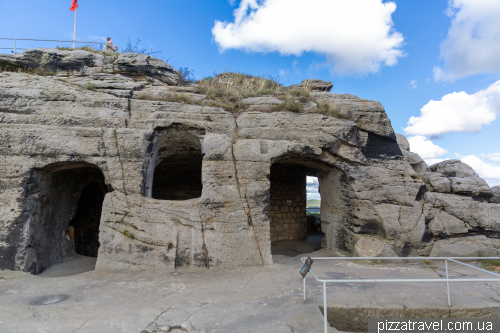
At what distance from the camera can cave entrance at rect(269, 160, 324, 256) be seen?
10.5 metres

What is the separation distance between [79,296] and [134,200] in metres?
2.15

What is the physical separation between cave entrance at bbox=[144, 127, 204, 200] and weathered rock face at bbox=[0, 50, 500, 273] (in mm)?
72

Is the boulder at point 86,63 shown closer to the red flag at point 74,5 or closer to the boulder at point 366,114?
the red flag at point 74,5

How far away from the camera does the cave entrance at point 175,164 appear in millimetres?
6910

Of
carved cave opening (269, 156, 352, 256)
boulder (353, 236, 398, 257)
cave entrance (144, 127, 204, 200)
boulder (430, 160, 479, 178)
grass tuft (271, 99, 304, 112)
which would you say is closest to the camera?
boulder (353, 236, 398, 257)

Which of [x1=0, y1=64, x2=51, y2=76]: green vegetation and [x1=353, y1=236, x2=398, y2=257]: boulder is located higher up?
[x1=0, y1=64, x2=51, y2=76]: green vegetation

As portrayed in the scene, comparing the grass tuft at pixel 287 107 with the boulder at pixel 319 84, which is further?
the boulder at pixel 319 84

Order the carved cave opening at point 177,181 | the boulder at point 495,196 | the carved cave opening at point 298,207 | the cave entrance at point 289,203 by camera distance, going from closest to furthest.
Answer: the boulder at point 495,196 < the carved cave opening at point 298,207 < the carved cave opening at point 177,181 < the cave entrance at point 289,203

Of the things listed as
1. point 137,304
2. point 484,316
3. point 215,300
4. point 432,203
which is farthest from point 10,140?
point 432,203

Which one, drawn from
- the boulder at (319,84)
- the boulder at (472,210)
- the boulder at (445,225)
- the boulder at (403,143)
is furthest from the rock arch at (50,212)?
the boulder at (403,143)

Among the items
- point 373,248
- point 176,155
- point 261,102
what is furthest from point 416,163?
point 176,155

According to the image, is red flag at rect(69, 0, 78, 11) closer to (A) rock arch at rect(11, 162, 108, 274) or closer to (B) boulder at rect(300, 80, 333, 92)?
(A) rock arch at rect(11, 162, 108, 274)

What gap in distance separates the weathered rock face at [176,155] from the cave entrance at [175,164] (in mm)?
72

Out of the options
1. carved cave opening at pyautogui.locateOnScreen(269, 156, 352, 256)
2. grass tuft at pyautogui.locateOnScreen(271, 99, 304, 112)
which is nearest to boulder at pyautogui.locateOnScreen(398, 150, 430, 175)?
carved cave opening at pyautogui.locateOnScreen(269, 156, 352, 256)
